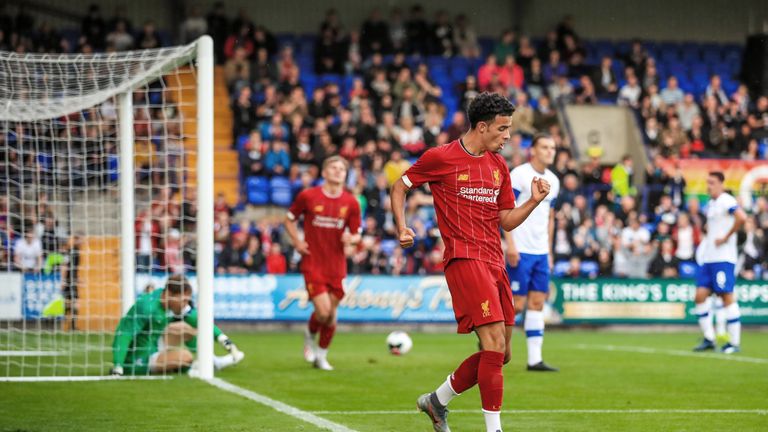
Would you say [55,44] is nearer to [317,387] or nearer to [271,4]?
[271,4]

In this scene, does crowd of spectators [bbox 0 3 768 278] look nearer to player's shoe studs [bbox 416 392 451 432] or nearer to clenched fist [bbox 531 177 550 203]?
player's shoe studs [bbox 416 392 451 432]

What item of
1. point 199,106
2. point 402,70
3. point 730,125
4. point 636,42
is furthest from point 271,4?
point 199,106

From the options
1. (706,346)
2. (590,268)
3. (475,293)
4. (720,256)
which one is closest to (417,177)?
(475,293)

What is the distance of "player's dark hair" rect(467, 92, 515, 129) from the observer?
7.34 m

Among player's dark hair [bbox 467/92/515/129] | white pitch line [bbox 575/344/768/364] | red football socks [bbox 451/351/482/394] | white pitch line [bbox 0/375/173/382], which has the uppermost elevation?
player's dark hair [bbox 467/92/515/129]

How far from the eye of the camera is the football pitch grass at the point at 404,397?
27.3 feet

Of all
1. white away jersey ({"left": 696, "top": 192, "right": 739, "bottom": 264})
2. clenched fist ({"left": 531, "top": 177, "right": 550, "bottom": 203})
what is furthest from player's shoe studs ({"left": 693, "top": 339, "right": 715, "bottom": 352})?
clenched fist ({"left": 531, "top": 177, "right": 550, "bottom": 203})

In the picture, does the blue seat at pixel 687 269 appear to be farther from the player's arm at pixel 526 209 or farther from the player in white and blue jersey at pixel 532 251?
the player's arm at pixel 526 209

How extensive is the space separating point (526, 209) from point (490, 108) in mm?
683

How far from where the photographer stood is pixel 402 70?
27.2 meters

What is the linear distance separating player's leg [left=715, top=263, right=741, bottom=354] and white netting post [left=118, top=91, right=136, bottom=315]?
7813mm

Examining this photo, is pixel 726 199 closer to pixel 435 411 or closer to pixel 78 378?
pixel 78 378

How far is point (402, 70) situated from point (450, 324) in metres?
7.76

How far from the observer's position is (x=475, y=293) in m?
7.18
